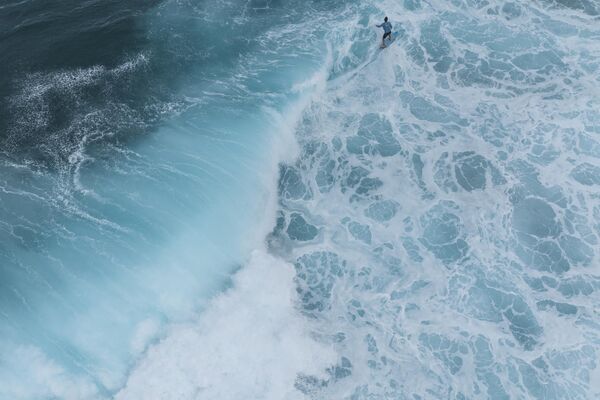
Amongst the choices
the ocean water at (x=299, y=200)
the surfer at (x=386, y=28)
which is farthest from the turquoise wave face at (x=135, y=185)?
the surfer at (x=386, y=28)

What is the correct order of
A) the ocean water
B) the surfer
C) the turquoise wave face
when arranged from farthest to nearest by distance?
the surfer < the turquoise wave face < the ocean water

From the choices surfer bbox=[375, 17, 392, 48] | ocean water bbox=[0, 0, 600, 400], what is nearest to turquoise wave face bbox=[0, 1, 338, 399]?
ocean water bbox=[0, 0, 600, 400]

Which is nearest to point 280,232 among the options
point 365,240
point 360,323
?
point 365,240

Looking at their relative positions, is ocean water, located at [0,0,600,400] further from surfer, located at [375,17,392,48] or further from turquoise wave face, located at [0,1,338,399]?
surfer, located at [375,17,392,48]

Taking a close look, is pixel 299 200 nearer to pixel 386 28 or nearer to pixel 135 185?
pixel 135 185

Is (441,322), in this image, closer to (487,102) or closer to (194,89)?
(487,102)

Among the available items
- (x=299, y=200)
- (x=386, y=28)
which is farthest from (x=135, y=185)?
(x=386, y=28)

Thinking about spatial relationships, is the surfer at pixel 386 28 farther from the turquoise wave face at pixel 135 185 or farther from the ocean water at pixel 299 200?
the turquoise wave face at pixel 135 185

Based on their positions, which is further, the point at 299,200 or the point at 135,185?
the point at 299,200
